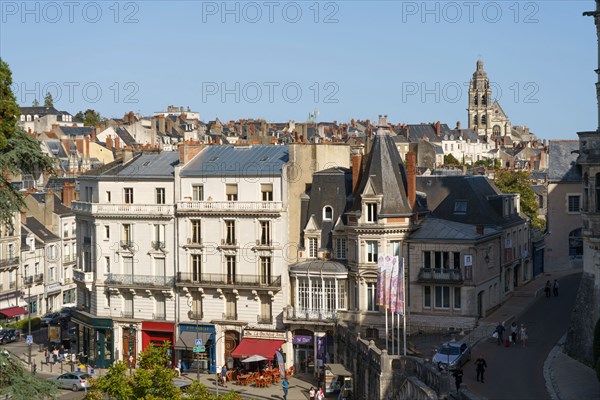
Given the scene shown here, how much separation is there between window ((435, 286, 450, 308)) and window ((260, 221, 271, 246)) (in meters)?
10.4

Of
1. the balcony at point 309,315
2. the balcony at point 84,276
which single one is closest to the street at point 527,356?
the balcony at point 309,315

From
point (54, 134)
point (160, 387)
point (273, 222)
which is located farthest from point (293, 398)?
point (54, 134)

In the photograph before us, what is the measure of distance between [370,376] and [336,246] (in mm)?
12547

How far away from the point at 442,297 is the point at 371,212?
5956 mm

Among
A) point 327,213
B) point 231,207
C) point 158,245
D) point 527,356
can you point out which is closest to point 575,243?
point 327,213

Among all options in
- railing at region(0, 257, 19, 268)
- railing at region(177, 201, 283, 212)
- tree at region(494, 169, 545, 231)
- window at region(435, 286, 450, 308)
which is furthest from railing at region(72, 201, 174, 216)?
tree at region(494, 169, 545, 231)

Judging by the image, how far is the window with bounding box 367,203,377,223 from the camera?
185ft

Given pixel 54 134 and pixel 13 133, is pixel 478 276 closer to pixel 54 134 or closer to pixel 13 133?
pixel 13 133

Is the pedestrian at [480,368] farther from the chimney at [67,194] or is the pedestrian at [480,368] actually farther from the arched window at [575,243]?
the chimney at [67,194]

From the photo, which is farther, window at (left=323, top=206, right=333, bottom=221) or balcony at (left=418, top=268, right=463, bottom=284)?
window at (left=323, top=206, right=333, bottom=221)

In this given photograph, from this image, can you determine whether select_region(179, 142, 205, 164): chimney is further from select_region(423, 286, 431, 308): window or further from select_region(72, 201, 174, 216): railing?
select_region(423, 286, 431, 308): window

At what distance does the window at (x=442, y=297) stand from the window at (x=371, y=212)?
5.03 metres

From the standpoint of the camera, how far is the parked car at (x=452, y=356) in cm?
4500

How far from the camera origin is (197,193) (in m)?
62.7
